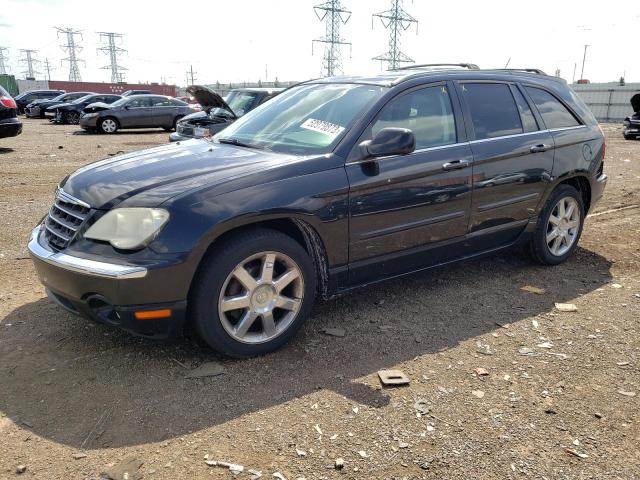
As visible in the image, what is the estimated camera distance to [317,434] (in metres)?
2.70

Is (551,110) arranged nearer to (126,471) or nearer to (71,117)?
(126,471)

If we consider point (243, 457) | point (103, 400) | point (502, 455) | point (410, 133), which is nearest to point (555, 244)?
point (410, 133)

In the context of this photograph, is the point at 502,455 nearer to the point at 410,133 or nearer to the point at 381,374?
the point at 381,374

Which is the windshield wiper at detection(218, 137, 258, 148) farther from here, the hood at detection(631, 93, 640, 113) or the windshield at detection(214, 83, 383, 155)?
the hood at detection(631, 93, 640, 113)

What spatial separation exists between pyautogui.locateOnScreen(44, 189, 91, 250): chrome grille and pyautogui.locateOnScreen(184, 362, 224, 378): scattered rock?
1.05 m

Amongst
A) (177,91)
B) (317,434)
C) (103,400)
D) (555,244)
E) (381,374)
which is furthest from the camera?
(177,91)

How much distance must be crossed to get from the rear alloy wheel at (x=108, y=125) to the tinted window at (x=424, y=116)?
18785 millimetres

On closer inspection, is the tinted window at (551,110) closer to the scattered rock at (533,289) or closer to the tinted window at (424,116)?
the tinted window at (424,116)

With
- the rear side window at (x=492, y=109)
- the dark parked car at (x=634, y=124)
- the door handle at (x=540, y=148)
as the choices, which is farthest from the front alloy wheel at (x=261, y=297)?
the dark parked car at (x=634, y=124)

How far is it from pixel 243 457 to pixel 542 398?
1.68 meters

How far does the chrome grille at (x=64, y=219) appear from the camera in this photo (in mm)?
3191

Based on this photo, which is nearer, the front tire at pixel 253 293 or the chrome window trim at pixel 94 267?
the chrome window trim at pixel 94 267

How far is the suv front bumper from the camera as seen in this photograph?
9.58ft

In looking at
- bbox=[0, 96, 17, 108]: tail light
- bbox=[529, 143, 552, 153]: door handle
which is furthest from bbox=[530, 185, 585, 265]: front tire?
bbox=[0, 96, 17, 108]: tail light
